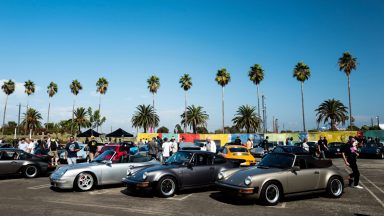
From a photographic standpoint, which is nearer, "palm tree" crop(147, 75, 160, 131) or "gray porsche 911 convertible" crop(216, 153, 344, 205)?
"gray porsche 911 convertible" crop(216, 153, 344, 205)

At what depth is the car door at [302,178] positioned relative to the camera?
312 inches

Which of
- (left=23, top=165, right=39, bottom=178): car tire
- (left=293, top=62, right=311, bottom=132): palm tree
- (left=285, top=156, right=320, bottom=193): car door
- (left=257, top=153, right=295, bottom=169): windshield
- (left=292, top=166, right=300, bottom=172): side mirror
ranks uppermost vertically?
(left=293, top=62, right=311, bottom=132): palm tree

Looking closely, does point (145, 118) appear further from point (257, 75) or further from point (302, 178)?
point (302, 178)

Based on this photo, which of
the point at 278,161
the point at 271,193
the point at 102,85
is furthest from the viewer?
the point at 102,85

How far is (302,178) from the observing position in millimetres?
8102

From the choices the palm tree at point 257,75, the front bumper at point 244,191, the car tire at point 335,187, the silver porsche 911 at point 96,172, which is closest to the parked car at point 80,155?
the silver porsche 911 at point 96,172

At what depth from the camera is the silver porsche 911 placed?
9.57 meters

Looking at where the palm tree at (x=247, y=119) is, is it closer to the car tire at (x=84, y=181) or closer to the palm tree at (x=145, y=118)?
the palm tree at (x=145, y=118)

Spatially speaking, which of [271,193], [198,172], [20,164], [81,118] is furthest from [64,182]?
[81,118]

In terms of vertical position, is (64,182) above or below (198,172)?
below

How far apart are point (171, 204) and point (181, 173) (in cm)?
136

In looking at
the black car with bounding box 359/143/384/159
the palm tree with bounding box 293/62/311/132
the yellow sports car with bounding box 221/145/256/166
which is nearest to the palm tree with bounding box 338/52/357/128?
the palm tree with bounding box 293/62/311/132

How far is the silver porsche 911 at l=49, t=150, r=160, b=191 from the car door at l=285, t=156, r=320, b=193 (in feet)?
16.4

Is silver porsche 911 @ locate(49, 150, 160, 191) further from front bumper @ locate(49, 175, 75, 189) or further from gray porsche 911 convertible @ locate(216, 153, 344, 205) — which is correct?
gray porsche 911 convertible @ locate(216, 153, 344, 205)
